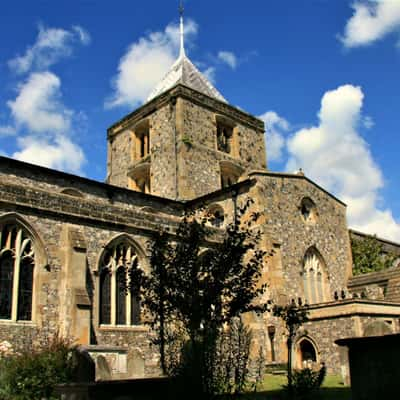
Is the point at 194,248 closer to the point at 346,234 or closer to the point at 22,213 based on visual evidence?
the point at 22,213

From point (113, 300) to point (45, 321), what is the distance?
2828mm

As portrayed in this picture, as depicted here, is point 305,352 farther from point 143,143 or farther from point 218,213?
point 143,143

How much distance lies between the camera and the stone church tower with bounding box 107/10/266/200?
31.1m

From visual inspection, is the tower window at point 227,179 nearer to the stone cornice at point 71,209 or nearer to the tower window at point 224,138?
the tower window at point 224,138

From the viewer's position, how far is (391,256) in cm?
3225

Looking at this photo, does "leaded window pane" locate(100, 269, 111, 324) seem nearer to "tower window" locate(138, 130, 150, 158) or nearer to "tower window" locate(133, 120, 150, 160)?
"tower window" locate(133, 120, 150, 160)

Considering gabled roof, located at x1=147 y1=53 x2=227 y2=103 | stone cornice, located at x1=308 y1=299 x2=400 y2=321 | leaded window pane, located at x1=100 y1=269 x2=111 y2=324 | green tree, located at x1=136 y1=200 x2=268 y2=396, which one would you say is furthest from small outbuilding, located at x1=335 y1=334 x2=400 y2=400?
gabled roof, located at x1=147 y1=53 x2=227 y2=103

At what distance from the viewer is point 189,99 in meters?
32.7

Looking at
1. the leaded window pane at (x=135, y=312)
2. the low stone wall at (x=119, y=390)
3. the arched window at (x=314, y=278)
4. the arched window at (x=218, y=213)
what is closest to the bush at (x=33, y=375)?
the low stone wall at (x=119, y=390)

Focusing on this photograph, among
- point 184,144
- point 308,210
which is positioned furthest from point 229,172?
point 308,210

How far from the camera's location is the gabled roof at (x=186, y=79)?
37.4 m

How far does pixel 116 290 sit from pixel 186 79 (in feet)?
74.8

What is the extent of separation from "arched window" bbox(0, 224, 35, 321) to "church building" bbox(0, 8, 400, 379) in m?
0.03

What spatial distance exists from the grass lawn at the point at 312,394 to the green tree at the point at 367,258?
1279 cm
